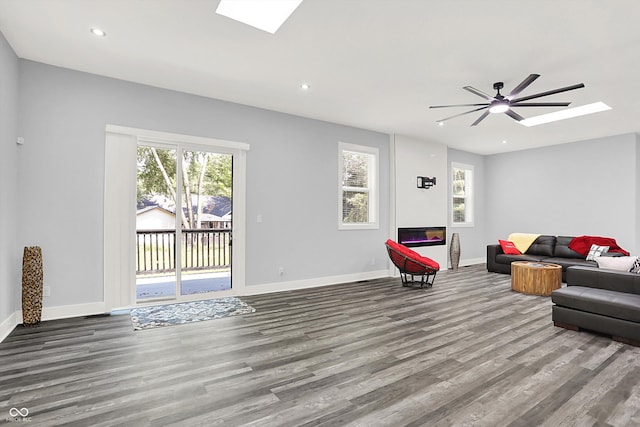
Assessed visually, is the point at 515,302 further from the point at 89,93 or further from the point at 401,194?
the point at 89,93

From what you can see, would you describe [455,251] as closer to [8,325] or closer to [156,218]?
[156,218]

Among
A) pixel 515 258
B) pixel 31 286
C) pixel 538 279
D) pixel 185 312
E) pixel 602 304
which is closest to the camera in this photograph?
pixel 602 304

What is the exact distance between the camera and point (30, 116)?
12.4 feet

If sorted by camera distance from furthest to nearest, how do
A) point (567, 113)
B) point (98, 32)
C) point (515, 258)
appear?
1. point (515, 258)
2. point (567, 113)
3. point (98, 32)

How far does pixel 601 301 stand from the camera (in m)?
3.36

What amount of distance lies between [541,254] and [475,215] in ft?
6.73

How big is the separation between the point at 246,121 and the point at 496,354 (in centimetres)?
460

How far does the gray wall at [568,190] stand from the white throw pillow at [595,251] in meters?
1.06

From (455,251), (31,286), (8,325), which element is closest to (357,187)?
(455,251)

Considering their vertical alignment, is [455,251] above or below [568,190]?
below

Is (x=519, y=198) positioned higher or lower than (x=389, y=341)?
higher

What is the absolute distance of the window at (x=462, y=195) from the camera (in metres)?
8.62

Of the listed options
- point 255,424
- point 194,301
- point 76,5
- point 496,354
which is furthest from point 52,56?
point 496,354

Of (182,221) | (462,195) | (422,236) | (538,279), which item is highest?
(462,195)
